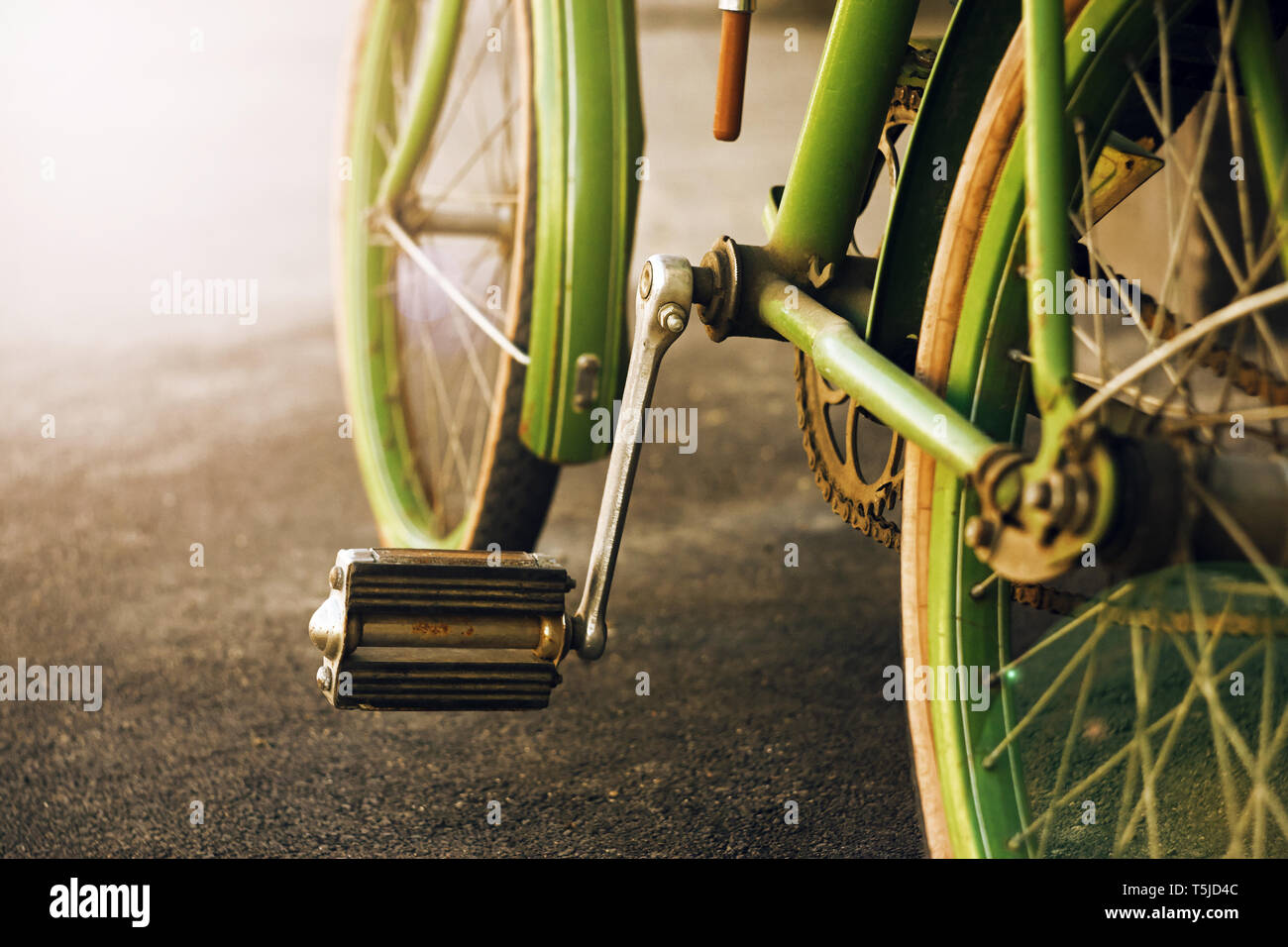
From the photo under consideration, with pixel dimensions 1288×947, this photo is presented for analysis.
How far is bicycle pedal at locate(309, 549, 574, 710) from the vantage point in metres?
1.47

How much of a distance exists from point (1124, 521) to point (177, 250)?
4.88 meters

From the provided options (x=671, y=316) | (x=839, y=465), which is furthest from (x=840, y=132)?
(x=839, y=465)

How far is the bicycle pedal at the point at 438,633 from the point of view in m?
1.47

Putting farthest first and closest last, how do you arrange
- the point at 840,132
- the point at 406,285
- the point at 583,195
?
the point at 406,285, the point at 583,195, the point at 840,132

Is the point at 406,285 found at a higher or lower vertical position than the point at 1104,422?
higher

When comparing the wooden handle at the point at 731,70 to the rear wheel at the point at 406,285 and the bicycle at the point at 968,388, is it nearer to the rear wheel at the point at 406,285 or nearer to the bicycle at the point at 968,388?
the bicycle at the point at 968,388

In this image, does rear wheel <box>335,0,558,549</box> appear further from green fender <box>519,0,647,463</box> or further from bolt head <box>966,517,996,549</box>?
bolt head <box>966,517,996,549</box>

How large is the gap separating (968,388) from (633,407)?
432 millimetres

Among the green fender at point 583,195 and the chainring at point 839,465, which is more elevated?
the green fender at point 583,195

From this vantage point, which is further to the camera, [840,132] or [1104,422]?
[840,132]

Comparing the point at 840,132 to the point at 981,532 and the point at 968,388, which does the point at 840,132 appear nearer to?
the point at 968,388

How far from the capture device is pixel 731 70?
1.54 metres

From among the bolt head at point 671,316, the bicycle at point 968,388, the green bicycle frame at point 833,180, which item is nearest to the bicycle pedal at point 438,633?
the bicycle at point 968,388
